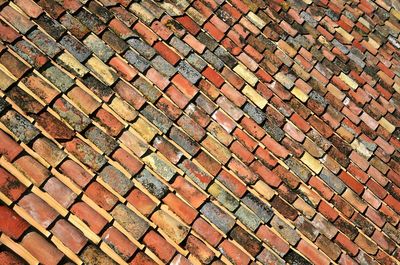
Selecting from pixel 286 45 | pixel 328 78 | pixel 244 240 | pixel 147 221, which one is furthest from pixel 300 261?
pixel 286 45

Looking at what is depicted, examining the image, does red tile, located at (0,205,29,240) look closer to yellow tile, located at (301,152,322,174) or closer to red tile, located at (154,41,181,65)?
red tile, located at (154,41,181,65)

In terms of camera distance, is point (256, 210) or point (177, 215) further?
point (256, 210)

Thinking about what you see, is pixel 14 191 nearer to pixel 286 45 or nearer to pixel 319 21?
pixel 286 45

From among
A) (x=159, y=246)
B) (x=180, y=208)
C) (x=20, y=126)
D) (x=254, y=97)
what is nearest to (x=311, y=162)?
(x=254, y=97)

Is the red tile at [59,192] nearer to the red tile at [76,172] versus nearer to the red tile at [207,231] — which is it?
the red tile at [76,172]

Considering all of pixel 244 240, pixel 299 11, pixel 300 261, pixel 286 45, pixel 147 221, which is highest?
pixel 299 11

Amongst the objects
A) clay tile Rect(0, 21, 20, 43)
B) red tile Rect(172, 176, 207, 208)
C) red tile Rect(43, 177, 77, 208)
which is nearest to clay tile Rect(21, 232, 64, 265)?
red tile Rect(43, 177, 77, 208)
